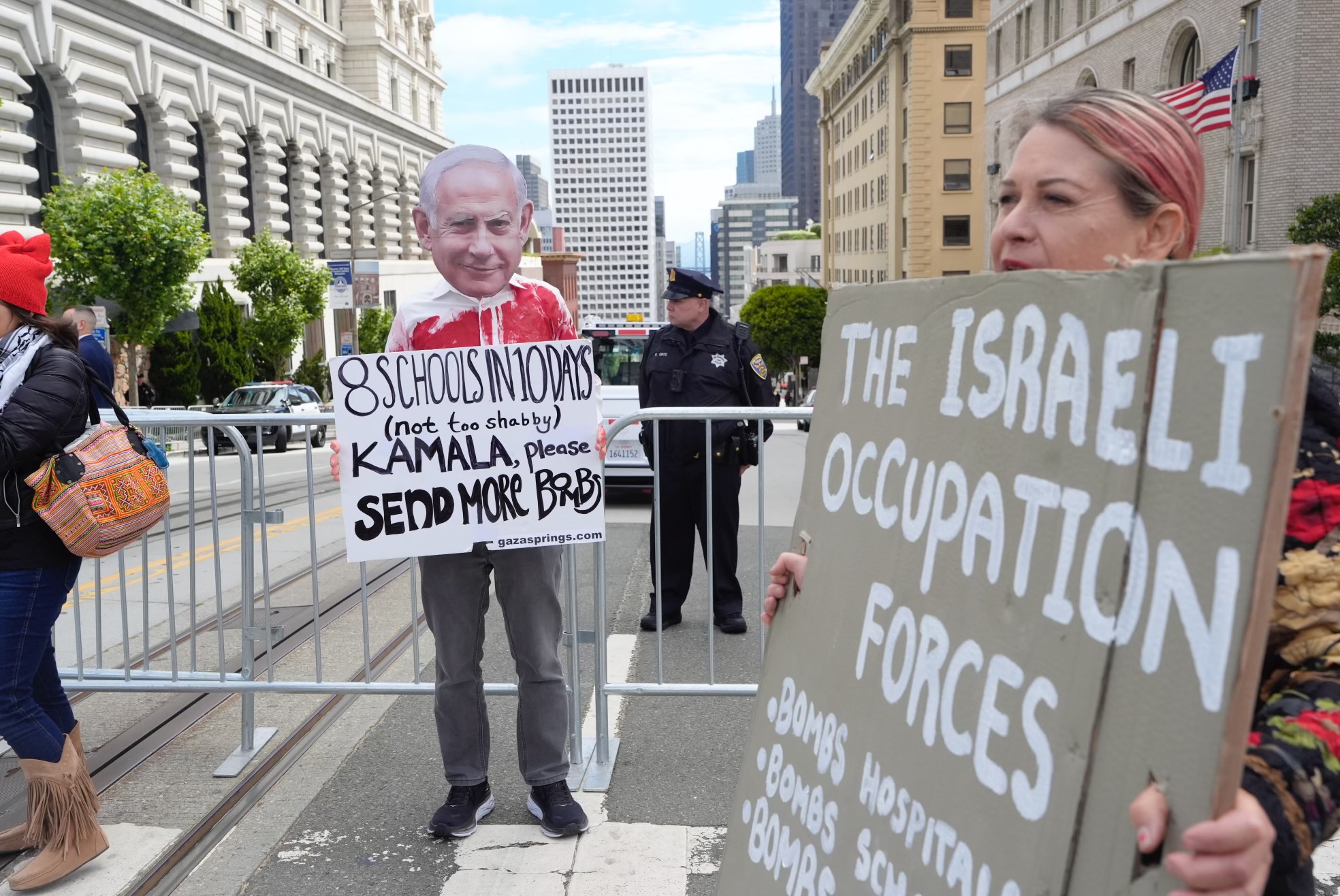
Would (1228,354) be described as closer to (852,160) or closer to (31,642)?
(31,642)

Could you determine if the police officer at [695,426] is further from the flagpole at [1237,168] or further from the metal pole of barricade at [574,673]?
the flagpole at [1237,168]

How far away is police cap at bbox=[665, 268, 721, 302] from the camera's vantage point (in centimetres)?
689

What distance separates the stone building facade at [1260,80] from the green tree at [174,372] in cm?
2505

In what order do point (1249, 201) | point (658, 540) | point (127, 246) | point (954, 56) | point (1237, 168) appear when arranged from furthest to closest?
point (954, 56) → point (1249, 201) → point (1237, 168) → point (127, 246) → point (658, 540)

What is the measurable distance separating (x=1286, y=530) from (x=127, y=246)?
29.7m

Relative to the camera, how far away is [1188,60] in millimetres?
35156

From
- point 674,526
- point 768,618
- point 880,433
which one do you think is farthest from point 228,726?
point 880,433

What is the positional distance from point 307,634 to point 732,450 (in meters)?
2.73

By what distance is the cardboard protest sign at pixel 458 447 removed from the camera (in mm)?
3732

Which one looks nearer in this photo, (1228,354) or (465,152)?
(1228,354)

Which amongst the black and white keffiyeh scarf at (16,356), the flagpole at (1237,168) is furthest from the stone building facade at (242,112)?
the flagpole at (1237,168)

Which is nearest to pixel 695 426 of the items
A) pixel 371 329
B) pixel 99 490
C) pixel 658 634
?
pixel 658 634

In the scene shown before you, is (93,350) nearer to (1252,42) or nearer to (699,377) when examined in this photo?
(699,377)

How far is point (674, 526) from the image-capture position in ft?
22.6
